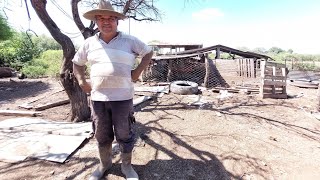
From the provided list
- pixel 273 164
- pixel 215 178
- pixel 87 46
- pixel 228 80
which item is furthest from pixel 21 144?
pixel 228 80

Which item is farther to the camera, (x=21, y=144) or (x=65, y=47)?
(x=65, y=47)

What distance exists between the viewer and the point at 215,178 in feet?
10.5

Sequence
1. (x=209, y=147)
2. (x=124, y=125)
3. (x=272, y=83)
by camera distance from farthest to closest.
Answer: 1. (x=272, y=83)
2. (x=209, y=147)
3. (x=124, y=125)

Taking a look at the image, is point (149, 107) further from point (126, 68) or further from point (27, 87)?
point (27, 87)

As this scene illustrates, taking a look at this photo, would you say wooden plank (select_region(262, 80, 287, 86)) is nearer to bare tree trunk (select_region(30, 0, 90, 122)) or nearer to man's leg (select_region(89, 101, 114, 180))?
bare tree trunk (select_region(30, 0, 90, 122))

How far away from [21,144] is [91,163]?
4.35 ft

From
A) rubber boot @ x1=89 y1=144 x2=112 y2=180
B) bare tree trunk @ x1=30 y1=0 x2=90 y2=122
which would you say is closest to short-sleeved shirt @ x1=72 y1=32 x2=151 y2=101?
rubber boot @ x1=89 y1=144 x2=112 y2=180

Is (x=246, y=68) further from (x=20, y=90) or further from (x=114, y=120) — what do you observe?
(x=114, y=120)

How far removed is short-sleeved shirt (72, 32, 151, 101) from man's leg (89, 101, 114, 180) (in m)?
0.12

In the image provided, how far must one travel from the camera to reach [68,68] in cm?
505

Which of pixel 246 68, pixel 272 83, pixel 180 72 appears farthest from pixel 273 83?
pixel 180 72

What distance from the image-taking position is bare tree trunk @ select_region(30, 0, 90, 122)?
15.6 ft

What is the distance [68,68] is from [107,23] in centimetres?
274

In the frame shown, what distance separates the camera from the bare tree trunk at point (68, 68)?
15.6 feet
